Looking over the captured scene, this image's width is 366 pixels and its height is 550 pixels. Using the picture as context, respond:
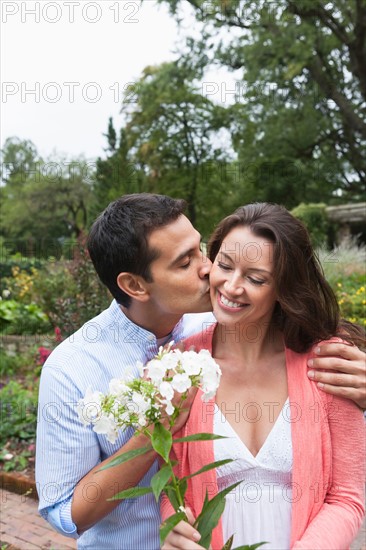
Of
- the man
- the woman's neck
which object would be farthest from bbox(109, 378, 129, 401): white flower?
the woman's neck

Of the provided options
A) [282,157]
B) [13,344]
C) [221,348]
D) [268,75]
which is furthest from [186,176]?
[221,348]

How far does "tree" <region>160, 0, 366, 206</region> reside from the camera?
1548cm

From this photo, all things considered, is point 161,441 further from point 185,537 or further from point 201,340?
point 201,340

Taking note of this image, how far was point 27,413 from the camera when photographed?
619 centimetres

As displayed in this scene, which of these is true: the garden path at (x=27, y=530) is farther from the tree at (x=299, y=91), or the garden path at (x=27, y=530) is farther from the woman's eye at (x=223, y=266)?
the tree at (x=299, y=91)

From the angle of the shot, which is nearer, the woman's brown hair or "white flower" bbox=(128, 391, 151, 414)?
"white flower" bbox=(128, 391, 151, 414)

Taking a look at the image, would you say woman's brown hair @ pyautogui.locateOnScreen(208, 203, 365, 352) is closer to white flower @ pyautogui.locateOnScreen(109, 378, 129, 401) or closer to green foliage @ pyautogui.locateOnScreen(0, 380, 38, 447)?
white flower @ pyautogui.locateOnScreen(109, 378, 129, 401)

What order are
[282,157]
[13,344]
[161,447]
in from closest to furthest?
1. [161,447]
2. [13,344]
3. [282,157]

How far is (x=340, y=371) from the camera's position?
78.7 inches

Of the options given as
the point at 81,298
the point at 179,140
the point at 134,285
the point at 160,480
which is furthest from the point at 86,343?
the point at 179,140

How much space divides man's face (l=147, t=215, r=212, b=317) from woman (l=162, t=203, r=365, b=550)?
13 centimetres

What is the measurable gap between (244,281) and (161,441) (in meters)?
0.75

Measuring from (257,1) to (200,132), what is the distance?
29.2ft

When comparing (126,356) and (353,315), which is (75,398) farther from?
(353,315)
